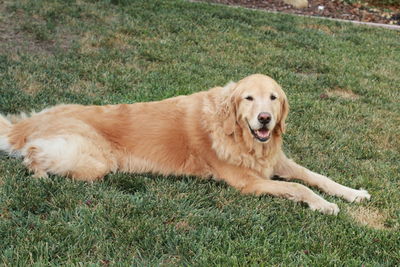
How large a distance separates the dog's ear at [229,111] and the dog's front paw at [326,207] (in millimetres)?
923

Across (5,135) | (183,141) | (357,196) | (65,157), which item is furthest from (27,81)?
(357,196)

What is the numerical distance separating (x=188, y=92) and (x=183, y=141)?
2.05m

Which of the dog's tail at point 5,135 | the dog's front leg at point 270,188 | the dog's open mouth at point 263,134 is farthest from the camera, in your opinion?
the dog's tail at point 5,135

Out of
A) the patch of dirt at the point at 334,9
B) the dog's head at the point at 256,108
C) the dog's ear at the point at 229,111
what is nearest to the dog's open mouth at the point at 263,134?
the dog's head at the point at 256,108

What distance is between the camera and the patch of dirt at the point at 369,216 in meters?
3.42

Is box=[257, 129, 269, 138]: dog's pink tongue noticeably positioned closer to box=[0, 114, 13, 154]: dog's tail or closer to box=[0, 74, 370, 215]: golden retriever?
box=[0, 74, 370, 215]: golden retriever

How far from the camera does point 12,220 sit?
303 cm

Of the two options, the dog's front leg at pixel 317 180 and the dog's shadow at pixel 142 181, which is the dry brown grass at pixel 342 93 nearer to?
the dog's front leg at pixel 317 180

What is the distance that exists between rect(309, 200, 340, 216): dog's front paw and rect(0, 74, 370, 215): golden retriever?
0.03 m

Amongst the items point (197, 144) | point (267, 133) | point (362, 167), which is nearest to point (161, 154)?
point (197, 144)

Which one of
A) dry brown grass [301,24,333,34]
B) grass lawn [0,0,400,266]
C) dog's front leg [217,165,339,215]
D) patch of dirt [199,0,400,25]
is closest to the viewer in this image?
grass lawn [0,0,400,266]

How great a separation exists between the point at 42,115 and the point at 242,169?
190cm

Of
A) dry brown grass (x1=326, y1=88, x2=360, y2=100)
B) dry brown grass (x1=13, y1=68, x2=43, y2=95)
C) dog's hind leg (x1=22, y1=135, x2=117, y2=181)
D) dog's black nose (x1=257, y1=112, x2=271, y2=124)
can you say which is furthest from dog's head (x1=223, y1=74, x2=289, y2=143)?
dry brown grass (x1=326, y1=88, x2=360, y2=100)

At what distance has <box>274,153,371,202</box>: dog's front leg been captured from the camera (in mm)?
3832
